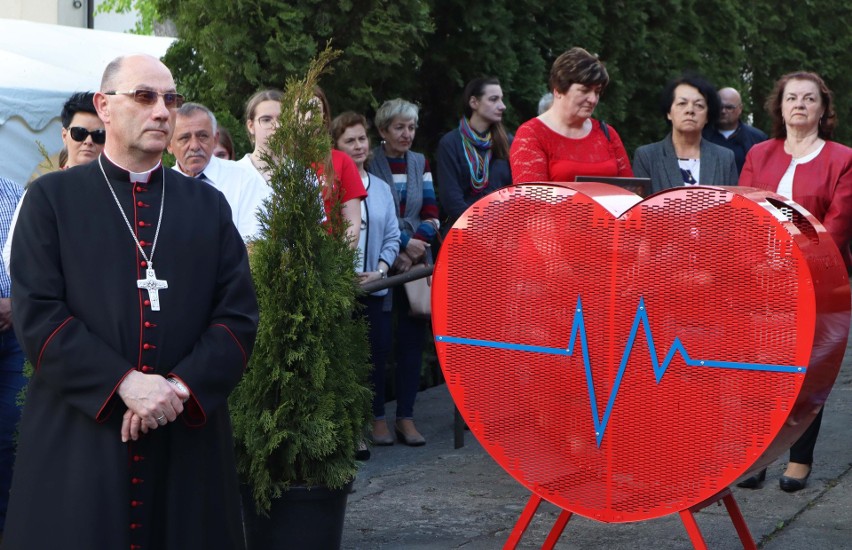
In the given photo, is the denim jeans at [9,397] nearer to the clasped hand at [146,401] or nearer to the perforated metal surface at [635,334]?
the perforated metal surface at [635,334]

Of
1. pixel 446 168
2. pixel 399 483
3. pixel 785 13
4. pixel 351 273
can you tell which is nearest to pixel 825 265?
pixel 351 273

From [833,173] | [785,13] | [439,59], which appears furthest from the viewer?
[785,13]

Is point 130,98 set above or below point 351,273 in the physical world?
above

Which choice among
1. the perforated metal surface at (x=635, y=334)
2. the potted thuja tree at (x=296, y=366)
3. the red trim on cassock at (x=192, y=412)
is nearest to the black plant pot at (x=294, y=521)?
the potted thuja tree at (x=296, y=366)

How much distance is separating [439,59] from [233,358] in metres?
5.70

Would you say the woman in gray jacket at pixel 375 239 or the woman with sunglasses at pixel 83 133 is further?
the woman in gray jacket at pixel 375 239

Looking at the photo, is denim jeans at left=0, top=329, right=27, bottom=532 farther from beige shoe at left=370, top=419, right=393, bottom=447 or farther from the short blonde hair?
Result: the short blonde hair

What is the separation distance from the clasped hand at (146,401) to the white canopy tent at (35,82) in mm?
4346

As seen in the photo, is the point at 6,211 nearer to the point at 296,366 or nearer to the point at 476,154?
the point at 296,366

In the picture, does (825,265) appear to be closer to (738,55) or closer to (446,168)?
(446,168)

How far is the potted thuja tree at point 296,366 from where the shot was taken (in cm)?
467

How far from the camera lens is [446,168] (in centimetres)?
772

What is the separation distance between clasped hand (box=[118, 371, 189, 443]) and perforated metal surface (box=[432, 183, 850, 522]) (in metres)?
1.51

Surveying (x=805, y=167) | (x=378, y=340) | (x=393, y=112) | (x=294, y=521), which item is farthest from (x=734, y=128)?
(x=294, y=521)
